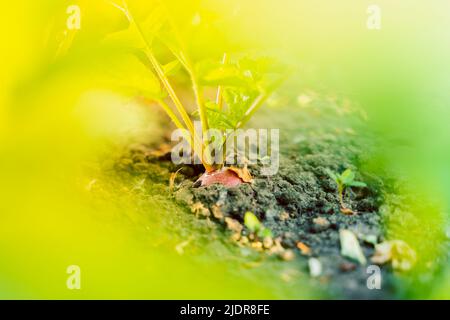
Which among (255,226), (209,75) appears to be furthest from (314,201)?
(209,75)

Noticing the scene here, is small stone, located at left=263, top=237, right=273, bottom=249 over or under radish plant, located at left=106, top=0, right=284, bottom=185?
under

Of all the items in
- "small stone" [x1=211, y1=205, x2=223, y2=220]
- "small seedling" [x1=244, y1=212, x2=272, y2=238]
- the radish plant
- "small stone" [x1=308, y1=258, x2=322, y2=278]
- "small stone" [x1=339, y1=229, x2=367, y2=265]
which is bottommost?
"small stone" [x1=308, y1=258, x2=322, y2=278]

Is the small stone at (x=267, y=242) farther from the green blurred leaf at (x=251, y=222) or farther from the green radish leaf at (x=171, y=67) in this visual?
the green radish leaf at (x=171, y=67)

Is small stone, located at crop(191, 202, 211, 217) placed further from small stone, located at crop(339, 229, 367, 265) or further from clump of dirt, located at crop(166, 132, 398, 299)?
small stone, located at crop(339, 229, 367, 265)

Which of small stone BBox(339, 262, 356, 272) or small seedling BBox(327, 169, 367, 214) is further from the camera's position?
small seedling BBox(327, 169, 367, 214)

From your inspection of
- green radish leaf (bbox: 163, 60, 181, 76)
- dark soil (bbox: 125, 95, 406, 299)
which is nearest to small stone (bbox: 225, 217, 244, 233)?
dark soil (bbox: 125, 95, 406, 299)

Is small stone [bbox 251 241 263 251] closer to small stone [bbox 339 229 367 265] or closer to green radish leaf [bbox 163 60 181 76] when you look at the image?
small stone [bbox 339 229 367 265]

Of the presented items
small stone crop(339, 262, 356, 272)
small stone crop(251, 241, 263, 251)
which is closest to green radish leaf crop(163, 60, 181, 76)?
small stone crop(251, 241, 263, 251)

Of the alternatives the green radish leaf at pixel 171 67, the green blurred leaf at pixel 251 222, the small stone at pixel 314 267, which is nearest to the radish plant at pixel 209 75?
the green radish leaf at pixel 171 67

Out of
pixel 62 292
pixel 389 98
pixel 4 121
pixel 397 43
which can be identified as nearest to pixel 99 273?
pixel 62 292
